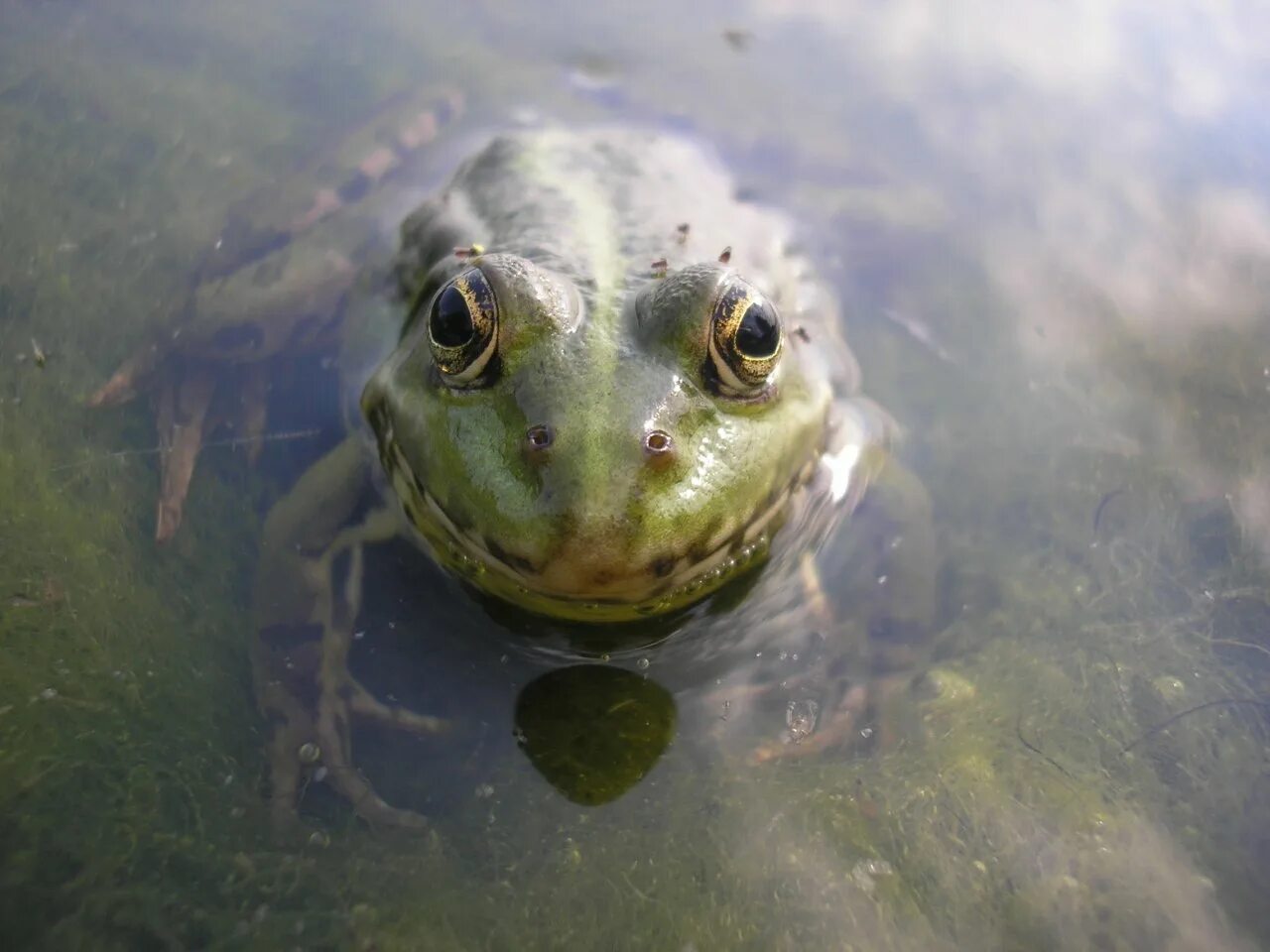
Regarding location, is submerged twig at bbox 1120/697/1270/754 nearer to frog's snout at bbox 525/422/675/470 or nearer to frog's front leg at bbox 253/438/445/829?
frog's snout at bbox 525/422/675/470

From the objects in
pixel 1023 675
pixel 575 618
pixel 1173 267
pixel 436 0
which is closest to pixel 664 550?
pixel 575 618

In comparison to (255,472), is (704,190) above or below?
above

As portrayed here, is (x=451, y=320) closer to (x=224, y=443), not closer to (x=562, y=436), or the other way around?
(x=562, y=436)

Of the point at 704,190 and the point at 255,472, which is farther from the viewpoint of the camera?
the point at 704,190

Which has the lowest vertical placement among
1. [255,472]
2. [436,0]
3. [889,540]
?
[255,472]

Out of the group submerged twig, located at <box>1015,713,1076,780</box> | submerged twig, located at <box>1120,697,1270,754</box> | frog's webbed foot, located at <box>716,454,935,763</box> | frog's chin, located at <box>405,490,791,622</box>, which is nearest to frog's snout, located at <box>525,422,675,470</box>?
frog's chin, located at <box>405,490,791,622</box>

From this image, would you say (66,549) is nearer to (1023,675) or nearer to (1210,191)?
(1023,675)

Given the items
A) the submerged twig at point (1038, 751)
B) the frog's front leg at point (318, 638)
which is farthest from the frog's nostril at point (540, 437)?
the submerged twig at point (1038, 751)
